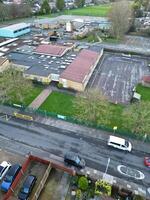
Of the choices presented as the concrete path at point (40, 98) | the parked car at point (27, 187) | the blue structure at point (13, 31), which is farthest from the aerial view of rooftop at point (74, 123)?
the blue structure at point (13, 31)

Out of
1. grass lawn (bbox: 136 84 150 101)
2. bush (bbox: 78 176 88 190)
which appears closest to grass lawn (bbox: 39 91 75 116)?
bush (bbox: 78 176 88 190)

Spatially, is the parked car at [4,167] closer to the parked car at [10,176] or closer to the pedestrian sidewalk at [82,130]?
the parked car at [10,176]

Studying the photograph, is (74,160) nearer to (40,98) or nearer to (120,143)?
(120,143)

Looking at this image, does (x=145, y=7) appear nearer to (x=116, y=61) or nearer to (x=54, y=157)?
(x=116, y=61)

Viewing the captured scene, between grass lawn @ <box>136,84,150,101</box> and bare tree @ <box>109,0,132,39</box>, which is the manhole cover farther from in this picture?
bare tree @ <box>109,0,132,39</box>

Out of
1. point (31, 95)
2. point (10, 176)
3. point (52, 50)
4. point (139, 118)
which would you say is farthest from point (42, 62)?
point (10, 176)

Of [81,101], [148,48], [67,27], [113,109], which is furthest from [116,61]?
[67,27]
